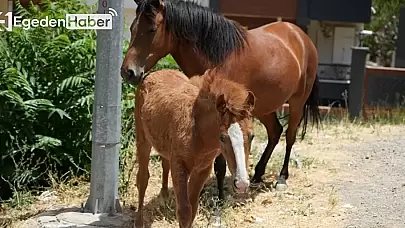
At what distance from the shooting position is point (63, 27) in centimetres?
778

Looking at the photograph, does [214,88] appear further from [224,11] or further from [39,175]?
[224,11]

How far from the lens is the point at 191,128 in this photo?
4.90m

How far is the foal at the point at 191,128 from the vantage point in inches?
177

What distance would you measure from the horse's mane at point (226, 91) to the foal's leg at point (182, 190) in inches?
21.0

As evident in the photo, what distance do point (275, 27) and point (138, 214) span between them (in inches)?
117

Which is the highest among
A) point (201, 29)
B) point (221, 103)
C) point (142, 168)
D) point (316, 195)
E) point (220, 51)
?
point (201, 29)

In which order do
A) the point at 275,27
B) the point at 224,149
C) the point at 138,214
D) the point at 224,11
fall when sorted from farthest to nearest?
the point at 224,11 < the point at 275,27 < the point at 138,214 < the point at 224,149

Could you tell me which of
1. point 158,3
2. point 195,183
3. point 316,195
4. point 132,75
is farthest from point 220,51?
point 316,195

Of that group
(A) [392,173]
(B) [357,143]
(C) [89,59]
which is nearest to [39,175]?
(C) [89,59]

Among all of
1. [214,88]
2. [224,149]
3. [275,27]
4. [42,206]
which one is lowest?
[42,206]

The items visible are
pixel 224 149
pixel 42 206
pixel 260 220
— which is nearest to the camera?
pixel 224 149

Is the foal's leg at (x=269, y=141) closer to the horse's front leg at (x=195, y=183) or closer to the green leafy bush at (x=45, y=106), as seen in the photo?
the green leafy bush at (x=45, y=106)

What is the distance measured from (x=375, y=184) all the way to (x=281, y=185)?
1022 mm

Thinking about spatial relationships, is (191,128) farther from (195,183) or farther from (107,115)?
(107,115)
